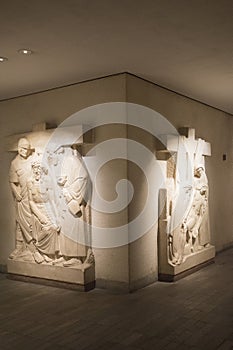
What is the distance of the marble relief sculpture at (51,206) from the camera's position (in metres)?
4.74

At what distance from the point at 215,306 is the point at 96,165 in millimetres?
2140

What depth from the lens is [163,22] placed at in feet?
10.4

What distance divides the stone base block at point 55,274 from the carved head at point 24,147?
A: 1.48m

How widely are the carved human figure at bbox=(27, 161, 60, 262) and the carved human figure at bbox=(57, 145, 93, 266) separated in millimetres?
188

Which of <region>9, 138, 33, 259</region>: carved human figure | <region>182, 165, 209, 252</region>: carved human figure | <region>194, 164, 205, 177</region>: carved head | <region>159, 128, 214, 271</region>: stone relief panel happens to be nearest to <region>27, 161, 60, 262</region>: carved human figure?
<region>9, 138, 33, 259</region>: carved human figure

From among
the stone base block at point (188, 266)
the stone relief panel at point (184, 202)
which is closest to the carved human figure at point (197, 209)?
the stone relief panel at point (184, 202)

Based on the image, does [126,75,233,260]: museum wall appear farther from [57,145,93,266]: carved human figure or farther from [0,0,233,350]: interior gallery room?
[57,145,93,266]: carved human figure

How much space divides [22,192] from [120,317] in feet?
7.76

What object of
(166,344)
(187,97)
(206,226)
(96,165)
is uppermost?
(187,97)

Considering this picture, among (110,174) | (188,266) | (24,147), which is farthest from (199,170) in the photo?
(24,147)

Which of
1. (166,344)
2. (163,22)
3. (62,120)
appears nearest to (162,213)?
(62,120)

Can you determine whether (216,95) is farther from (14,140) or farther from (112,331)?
(112,331)

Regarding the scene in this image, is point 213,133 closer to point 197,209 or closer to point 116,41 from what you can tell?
point 197,209

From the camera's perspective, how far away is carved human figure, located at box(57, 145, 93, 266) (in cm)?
471
